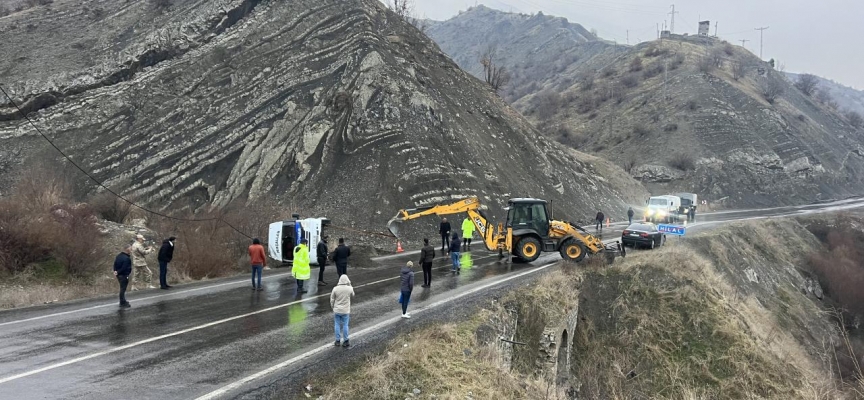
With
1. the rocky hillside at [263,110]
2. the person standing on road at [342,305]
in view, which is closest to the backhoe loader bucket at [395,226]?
the rocky hillside at [263,110]

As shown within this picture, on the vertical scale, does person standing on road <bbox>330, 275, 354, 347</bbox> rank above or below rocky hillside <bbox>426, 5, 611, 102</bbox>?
below

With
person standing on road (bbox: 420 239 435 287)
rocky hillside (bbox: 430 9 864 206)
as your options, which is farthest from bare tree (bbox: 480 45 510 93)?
person standing on road (bbox: 420 239 435 287)

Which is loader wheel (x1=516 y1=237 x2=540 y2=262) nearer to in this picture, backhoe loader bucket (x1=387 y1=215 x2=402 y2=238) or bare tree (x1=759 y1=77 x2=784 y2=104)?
backhoe loader bucket (x1=387 y1=215 x2=402 y2=238)

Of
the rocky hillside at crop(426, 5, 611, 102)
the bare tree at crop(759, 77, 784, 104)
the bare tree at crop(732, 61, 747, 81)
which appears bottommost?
the bare tree at crop(759, 77, 784, 104)

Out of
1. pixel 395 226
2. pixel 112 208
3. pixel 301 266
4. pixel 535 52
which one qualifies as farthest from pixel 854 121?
pixel 112 208

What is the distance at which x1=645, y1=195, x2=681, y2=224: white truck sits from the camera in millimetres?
36388

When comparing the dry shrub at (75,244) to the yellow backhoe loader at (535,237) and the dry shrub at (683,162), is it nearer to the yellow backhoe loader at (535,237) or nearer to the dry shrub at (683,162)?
the yellow backhoe loader at (535,237)

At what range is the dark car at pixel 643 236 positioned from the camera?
82.4 ft

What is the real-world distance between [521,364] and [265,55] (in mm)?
29781

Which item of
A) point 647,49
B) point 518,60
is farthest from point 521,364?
point 518,60

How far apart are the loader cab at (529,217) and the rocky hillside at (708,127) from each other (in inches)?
1875

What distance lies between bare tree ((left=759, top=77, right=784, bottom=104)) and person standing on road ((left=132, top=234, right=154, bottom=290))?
92406 millimetres

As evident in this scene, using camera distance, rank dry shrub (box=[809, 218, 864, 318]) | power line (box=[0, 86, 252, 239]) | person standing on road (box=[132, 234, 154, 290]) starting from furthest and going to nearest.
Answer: dry shrub (box=[809, 218, 864, 318])
power line (box=[0, 86, 252, 239])
person standing on road (box=[132, 234, 154, 290])

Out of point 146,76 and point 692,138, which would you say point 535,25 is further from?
point 146,76
